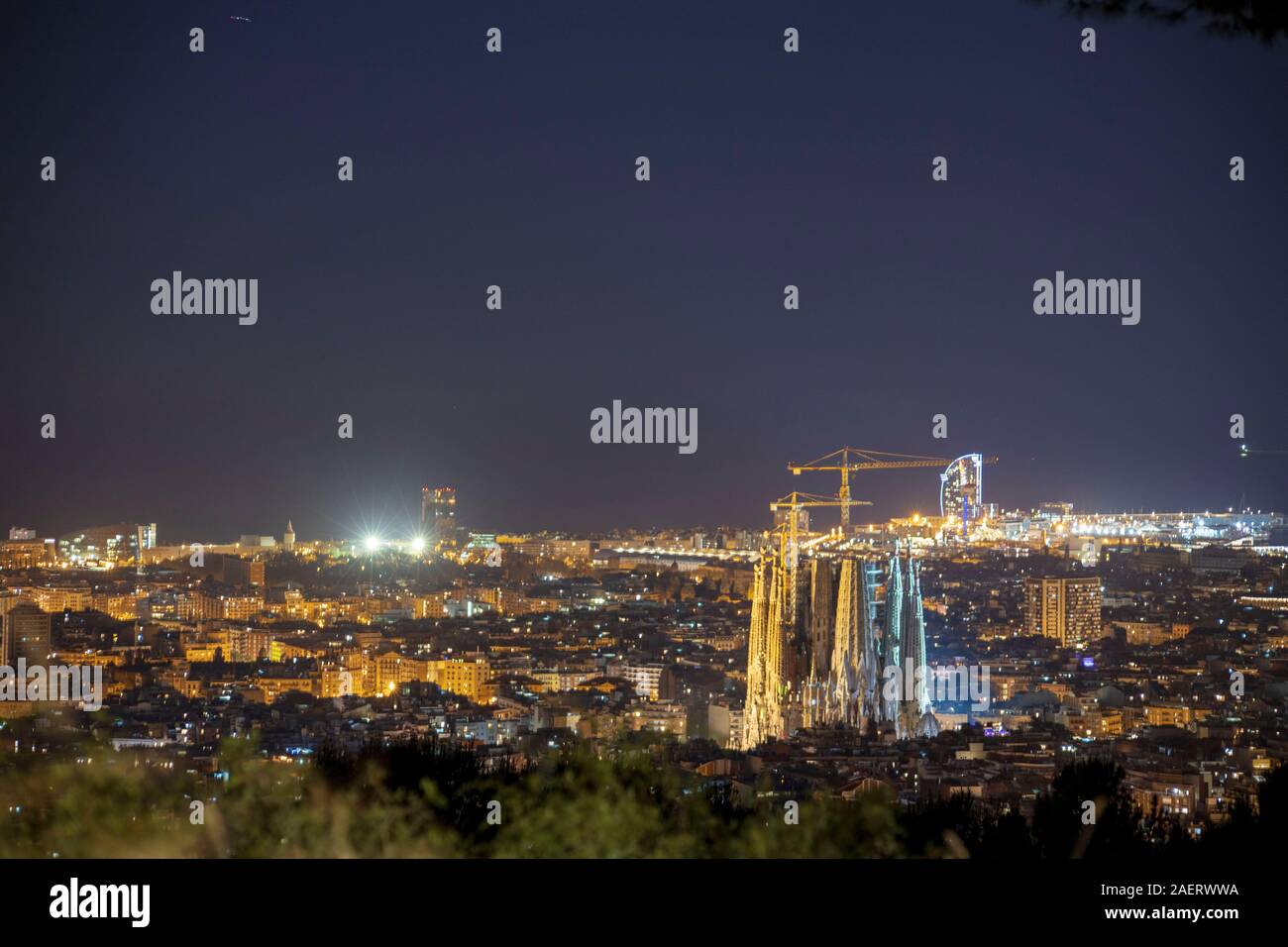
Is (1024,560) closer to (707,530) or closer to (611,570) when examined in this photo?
(707,530)

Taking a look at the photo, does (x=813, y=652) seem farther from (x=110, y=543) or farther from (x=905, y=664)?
(x=110, y=543)

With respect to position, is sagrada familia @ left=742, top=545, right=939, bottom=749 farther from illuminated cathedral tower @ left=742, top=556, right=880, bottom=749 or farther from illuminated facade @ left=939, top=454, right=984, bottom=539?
illuminated facade @ left=939, top=454, right=984, bottom=539

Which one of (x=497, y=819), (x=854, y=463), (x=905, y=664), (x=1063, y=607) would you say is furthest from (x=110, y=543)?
(x=497, y=819)

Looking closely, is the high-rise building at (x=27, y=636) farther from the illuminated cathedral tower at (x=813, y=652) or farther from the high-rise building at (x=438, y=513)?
the high-rise building at (x=438, y=513)
